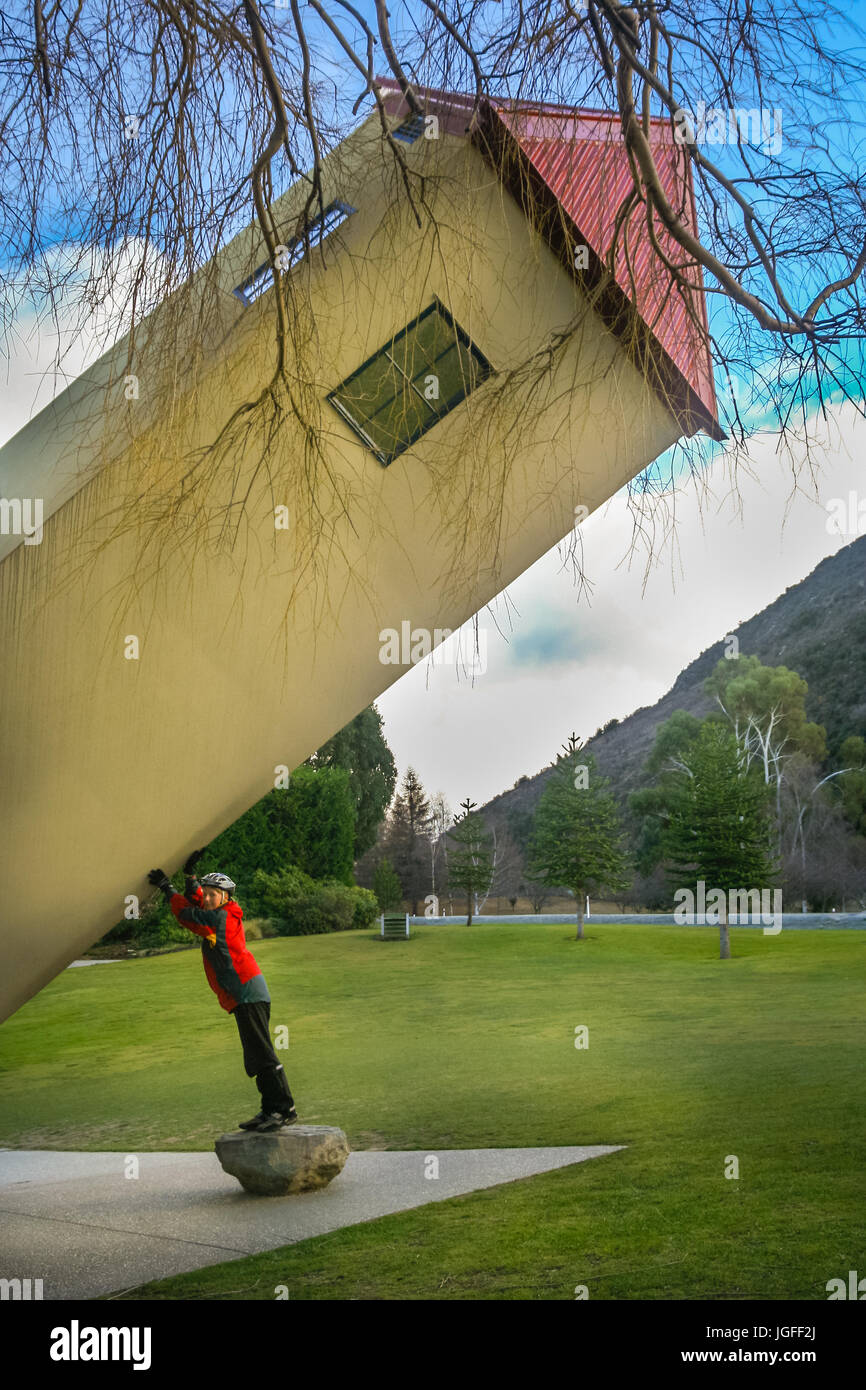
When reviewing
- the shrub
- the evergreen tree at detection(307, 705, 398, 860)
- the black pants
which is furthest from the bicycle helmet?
the evergreen tree at detection(307, 705, 398, 860)

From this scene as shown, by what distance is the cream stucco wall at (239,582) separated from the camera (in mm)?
3020

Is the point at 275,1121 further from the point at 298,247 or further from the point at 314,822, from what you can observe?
the point at 314,822

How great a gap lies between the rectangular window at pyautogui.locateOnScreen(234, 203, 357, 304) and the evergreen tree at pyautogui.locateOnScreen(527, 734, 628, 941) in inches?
568

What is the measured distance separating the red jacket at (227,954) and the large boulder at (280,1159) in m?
0.50

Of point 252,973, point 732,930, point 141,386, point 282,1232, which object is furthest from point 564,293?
point 732,930

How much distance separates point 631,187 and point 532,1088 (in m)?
6.24

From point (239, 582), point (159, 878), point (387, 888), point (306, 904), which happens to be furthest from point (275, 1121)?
point (387, 888)

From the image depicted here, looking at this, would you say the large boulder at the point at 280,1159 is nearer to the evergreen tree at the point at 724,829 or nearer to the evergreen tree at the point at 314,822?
the evergreen tree at the point at 314,822

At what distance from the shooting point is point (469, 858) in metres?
18.3

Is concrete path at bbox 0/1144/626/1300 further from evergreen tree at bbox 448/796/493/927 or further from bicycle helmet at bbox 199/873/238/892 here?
evergreen tree at bbox 448/796/493/927

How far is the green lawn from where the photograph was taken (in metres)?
3.44

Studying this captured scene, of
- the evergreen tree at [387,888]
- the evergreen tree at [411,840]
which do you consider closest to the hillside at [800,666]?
the evergreen tree at [411,840]

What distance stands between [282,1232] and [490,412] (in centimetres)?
287
